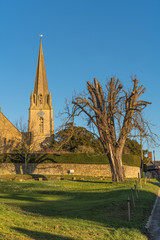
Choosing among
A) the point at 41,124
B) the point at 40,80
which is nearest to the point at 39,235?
the point at 41,124

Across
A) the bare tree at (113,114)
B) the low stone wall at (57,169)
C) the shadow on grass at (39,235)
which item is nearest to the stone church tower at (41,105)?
the low stone wall at (57,169)

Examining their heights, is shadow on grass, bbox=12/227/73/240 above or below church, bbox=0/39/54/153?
below

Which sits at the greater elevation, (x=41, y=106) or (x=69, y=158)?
(x=41, y=106)

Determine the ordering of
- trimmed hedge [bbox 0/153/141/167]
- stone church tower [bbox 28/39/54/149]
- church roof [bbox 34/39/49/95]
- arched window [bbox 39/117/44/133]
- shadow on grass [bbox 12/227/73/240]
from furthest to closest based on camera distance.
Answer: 1. church roof [bbox 34/39/49/95]
2. arched window [bbox 39/117/44/133]
3. stone church tower [bbox 28/39/54/149]
4. trimmed hedge [bbox 0/153/141/167]
5. shadow on grass [bbox 12/227/73/240]

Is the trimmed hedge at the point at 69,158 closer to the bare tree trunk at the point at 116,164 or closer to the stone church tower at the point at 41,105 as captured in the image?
the bare tree trunk at the point at 116,164

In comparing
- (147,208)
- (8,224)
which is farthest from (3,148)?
(8,224)

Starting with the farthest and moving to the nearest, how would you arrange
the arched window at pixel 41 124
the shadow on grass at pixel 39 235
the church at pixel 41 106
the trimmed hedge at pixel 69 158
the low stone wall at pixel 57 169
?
the arched window at pixel 41 124, the church at pixel 41 106, the trimmed hedge at pixel 69 158, the low stone wall at pixel 57 169, the shadow on grass at pixel 39 235

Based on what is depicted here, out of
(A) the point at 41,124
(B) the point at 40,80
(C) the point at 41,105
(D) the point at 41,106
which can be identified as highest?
(B) the point at 40,80

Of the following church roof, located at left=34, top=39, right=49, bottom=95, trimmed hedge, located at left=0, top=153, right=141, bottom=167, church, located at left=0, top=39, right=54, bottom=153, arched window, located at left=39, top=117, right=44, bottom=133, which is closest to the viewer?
trimmed hedge, located at left=0, top=153, right=141, bottom=167

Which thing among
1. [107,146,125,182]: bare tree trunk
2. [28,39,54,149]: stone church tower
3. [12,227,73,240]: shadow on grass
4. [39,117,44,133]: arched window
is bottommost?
[12,227,73,240]: shadow on grass

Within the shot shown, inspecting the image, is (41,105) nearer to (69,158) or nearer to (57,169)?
(69,158)

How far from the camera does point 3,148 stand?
4969cm

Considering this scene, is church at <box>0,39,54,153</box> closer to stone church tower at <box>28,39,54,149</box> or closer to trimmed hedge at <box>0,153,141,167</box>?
stone church tower at <box>28,39,54,149</box>

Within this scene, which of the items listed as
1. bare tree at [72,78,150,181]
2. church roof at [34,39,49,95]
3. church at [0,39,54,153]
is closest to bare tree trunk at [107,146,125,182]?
bare tree at [72,78,150,181]
